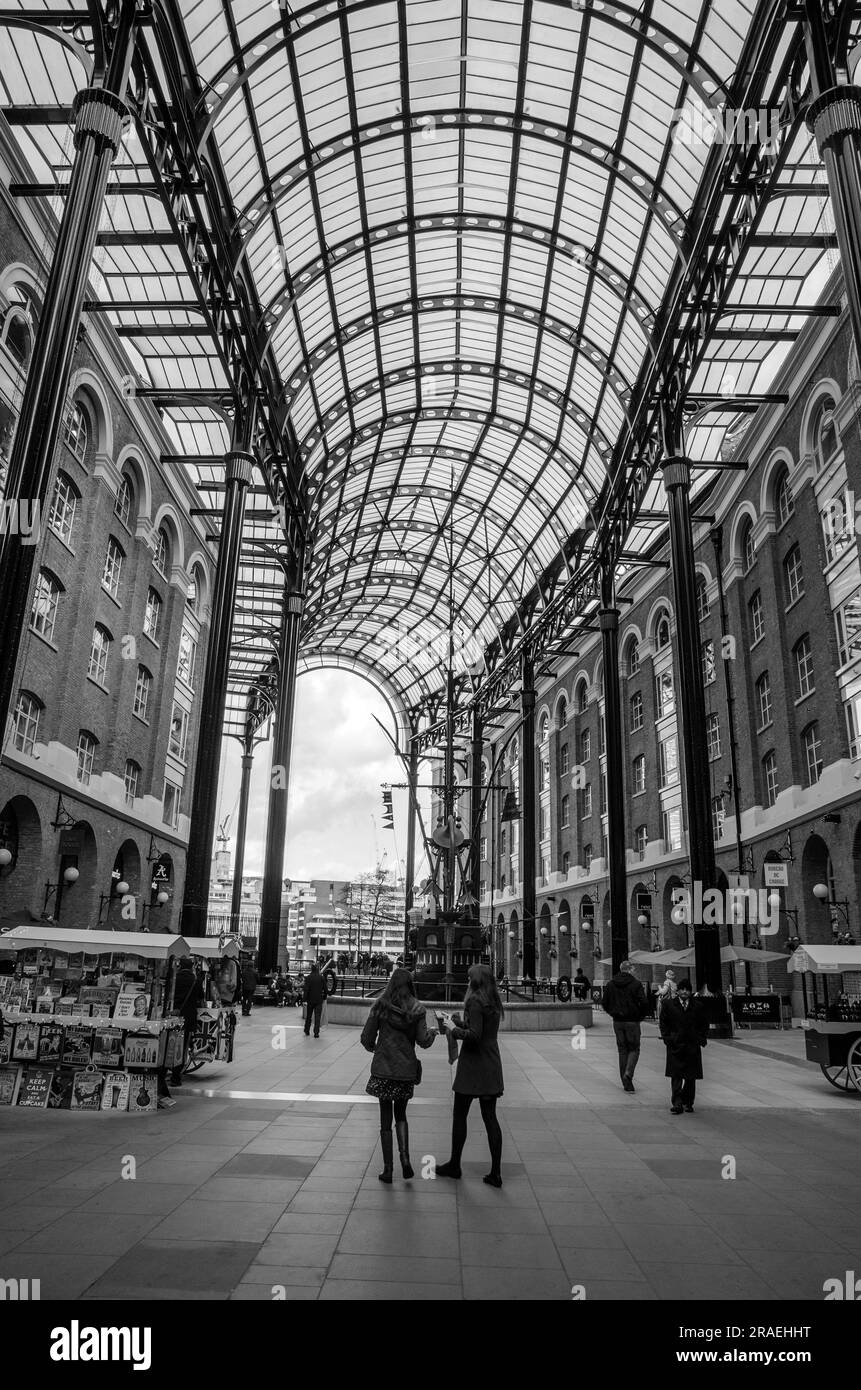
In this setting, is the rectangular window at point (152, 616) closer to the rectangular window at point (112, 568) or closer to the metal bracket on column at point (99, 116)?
the rectangular window at point (112, 568)

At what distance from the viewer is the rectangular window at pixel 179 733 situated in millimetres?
31859

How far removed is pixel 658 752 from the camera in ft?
115

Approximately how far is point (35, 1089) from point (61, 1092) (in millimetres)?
275

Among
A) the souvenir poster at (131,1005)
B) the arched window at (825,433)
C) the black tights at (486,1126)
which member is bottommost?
the black tights at (486,1126)

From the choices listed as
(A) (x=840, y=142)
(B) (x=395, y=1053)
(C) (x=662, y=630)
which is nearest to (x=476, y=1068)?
(B) (x=395, y=1053)

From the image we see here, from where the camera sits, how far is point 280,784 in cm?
2852

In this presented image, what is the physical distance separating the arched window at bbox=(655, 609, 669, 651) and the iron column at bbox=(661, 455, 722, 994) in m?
14.9

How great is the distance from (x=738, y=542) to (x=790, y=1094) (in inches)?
791

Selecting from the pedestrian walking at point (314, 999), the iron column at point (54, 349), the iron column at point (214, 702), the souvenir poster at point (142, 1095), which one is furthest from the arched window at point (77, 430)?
the souvenir poster at point (142, 1095)

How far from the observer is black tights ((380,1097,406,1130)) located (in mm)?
6734

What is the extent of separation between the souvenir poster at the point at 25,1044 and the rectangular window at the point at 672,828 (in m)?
26.2

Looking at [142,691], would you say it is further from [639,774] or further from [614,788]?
[639,774]
